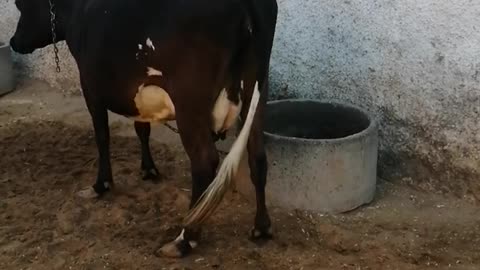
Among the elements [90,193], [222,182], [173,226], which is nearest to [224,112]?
[222,182]

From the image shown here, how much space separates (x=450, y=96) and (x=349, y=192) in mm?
772

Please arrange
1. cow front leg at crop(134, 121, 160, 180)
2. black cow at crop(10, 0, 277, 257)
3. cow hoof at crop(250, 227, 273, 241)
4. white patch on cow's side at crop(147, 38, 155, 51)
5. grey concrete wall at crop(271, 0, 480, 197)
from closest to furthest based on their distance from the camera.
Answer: black cow at crop(10, 0, 277, 257) → white patch on cow's side at crop(147, 38, 155, 51) → cow hoof at crop(250, 227, 273, 241) → grey concrete wall at crop(271, 0, 480, 197) → cow front leg at crop(134, 121, 160, 180)

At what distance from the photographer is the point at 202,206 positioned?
3309 millimetres

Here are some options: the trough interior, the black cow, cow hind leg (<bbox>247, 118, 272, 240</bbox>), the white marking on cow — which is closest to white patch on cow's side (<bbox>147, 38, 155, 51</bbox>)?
the black cow

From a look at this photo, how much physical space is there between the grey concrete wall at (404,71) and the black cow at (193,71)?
3.47 ft

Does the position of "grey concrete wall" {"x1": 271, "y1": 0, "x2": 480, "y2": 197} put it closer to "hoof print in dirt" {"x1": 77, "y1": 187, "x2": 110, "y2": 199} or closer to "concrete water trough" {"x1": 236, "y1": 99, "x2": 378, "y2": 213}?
"concrete water trough" {"x1": 236, "y1": 99, "x2": 378, "y2": 213}

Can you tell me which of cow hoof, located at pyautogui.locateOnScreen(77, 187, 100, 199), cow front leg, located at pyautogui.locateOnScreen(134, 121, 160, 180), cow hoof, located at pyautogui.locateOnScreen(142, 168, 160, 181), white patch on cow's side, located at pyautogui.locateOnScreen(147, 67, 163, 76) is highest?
white patch on cow's side, located at pyautogui.locateOnScreen(147, 67, 163, 76)

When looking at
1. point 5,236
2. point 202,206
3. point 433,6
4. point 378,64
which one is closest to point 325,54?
point 378,64

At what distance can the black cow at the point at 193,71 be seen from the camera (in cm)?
327

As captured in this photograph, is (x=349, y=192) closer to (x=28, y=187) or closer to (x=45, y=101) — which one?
(x=28, y=187)

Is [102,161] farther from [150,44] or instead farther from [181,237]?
[150,44]

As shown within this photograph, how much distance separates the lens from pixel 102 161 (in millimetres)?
4340

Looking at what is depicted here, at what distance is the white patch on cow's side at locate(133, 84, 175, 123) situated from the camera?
3543 millimetres

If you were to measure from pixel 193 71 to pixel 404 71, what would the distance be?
5.05 ft
